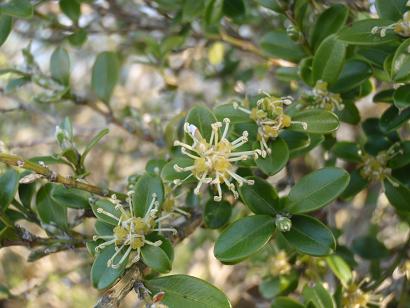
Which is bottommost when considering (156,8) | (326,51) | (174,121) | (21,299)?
(21,299)

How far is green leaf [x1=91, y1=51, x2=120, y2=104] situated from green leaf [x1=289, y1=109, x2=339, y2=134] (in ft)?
2.52

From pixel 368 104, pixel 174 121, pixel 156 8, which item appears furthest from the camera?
pixel 368 104

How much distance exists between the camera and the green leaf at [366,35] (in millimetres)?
1039

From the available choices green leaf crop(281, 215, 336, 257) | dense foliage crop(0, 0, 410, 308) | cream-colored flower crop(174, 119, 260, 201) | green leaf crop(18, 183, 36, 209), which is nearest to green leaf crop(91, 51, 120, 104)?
dense foliage crop(0, 0, 410, 308)

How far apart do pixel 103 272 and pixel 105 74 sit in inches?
33.4

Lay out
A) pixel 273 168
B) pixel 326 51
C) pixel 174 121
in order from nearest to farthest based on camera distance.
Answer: pixel 273 168 < pixel 326 51 < pixel 174 121

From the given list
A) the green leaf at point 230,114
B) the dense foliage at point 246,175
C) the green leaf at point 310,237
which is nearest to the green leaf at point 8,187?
the dense foliage at point 246,175

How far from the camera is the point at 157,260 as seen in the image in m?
0.97

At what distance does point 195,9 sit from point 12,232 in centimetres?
72

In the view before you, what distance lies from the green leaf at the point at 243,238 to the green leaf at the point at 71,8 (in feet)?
2.89

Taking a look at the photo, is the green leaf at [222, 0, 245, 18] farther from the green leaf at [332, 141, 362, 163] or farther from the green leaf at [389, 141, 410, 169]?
the green leaf at [389, 141, 410, 169]

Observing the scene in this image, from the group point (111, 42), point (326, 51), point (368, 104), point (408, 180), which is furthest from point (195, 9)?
point (111, 42)

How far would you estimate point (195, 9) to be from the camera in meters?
1.46

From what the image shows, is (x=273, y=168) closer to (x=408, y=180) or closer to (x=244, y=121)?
(x=244, y=121)
